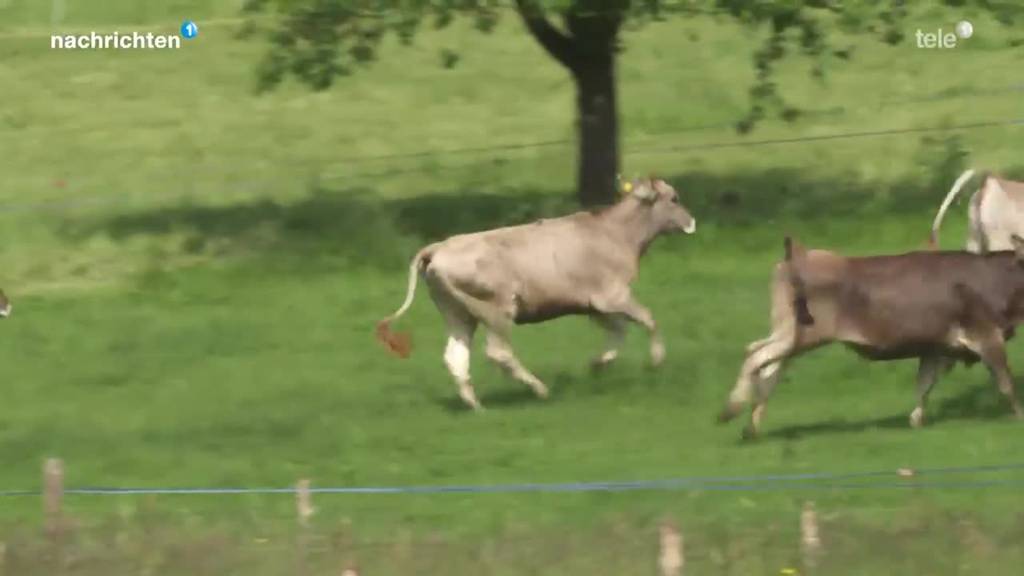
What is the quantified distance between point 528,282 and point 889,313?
3.35 m

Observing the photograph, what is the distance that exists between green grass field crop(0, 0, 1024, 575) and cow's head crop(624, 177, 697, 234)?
3.57 feet

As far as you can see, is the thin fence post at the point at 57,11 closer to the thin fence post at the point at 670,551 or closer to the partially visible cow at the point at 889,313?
the partially visible cow at the point at 889,313

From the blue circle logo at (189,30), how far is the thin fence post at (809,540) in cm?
3092

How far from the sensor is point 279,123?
35.5m

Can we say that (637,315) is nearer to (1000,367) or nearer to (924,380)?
(924,380)

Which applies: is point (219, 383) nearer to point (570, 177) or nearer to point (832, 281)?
point (832, 281)

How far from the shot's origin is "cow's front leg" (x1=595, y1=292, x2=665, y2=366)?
1875cm

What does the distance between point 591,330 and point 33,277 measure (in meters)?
7.10

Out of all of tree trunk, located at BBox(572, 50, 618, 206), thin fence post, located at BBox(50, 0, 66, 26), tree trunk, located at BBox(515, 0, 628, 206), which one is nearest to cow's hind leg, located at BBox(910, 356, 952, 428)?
tree trunk, located at BBox(515, 0, 628, 206)

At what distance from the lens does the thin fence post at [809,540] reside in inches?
435

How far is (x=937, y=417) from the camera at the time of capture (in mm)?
16797

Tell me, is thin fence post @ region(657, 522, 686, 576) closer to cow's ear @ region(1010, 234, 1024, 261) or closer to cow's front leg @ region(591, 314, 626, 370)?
cow's ear @ region(1010, 234, 1024, 261)

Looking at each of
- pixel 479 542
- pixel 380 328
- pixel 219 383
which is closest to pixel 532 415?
pixel 380 328

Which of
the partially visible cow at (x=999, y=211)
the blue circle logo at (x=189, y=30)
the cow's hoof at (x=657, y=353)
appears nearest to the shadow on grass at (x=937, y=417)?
the partially visible cow at (x=999, y=211)
